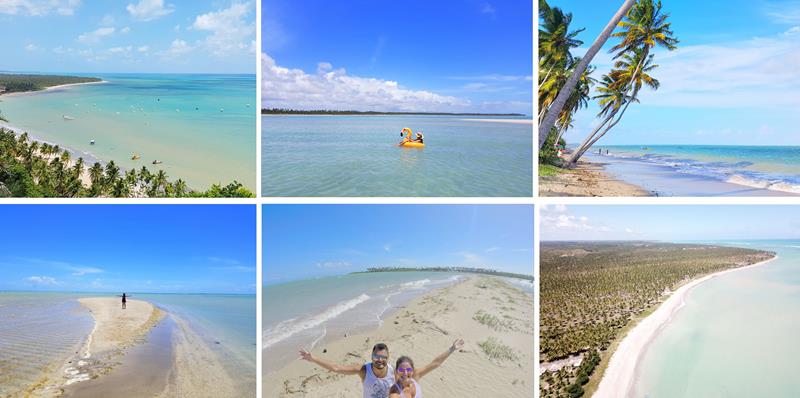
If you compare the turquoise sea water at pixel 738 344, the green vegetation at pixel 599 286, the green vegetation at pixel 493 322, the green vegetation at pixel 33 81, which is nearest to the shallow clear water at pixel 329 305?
the green vegetation at pixel 493 322

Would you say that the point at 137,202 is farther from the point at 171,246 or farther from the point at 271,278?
the point at 271,278

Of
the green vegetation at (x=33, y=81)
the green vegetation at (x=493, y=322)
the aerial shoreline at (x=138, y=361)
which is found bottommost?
the aerial shoreline at (x=138, y=361)

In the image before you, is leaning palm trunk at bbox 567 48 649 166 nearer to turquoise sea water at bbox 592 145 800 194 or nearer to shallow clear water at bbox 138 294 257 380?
turquoise sea water at bbox 592 145 800 194

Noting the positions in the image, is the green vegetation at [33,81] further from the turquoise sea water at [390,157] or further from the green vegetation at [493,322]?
the green vegetation at [493,322]

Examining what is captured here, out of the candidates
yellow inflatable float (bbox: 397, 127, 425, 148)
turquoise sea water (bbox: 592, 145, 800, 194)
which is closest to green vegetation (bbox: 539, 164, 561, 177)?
turquoise sea water (bbox: 592, 145, 800, 194)

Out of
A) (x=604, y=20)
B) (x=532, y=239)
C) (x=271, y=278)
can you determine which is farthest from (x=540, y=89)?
(x=271, y=278)
